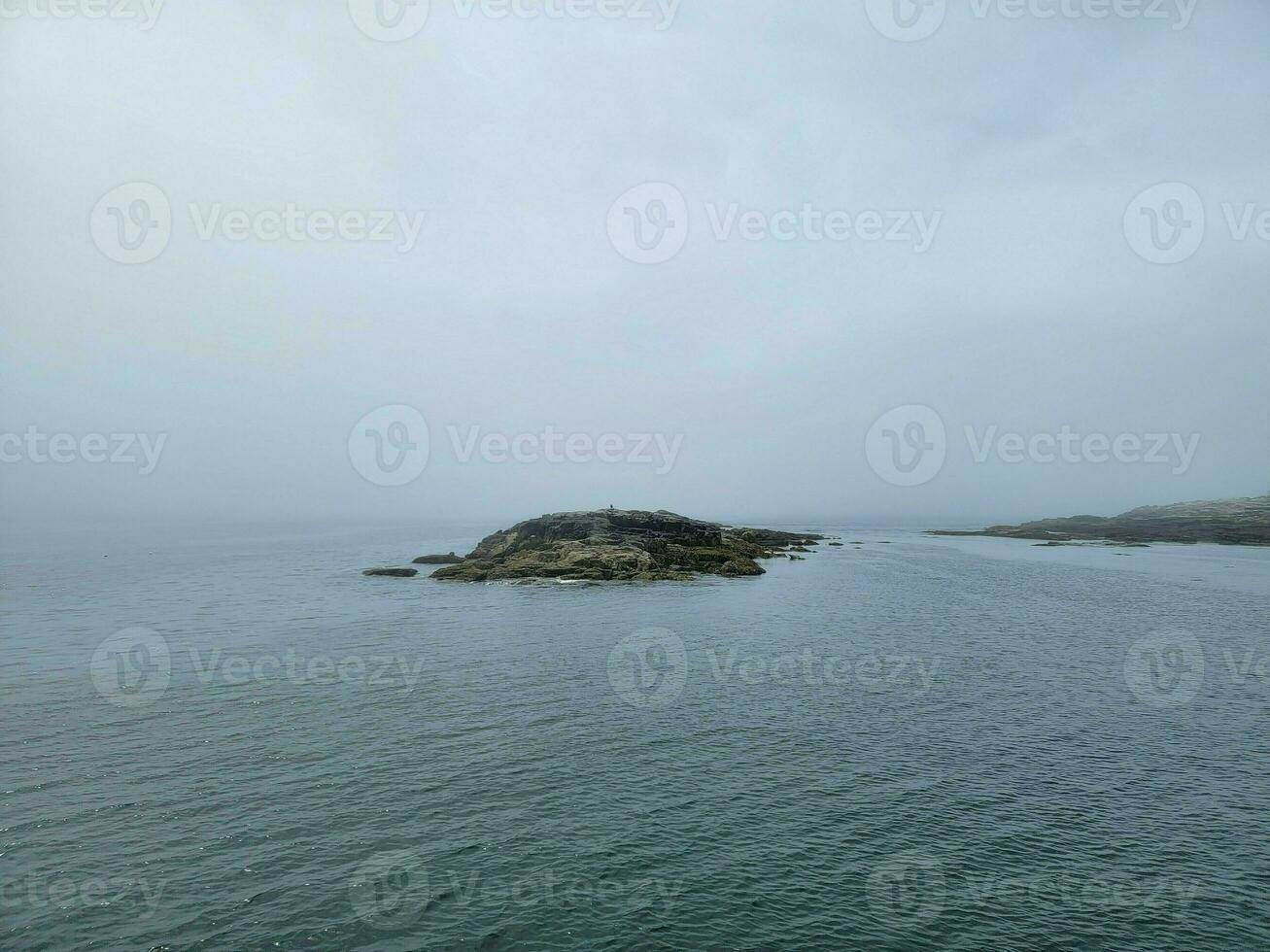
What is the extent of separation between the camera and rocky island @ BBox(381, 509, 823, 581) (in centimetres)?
8488

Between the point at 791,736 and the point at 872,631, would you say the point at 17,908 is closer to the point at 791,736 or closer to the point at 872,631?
the point at 791,736

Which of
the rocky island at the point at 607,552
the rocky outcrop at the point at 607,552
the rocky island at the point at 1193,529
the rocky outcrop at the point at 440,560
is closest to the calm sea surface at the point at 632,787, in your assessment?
the rocky outcrop at the point at 607,552

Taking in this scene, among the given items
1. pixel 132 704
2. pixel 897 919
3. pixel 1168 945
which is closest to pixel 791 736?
pixel 897 919

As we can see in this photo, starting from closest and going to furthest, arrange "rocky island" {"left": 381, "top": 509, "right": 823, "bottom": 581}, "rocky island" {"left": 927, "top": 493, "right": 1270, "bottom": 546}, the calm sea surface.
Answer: the calm sea surface
"rocky island" {"left": 381, "top": 509, "right": 823, "bottom": 581}
"rocky island" {"left": 927, "top": 493, "right": 1270, "bottom": 546}

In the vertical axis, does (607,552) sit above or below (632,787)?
above

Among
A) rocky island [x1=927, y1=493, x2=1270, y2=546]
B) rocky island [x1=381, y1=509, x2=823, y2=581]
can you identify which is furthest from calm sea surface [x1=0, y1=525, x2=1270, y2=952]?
rocky island [x1=927, y1=493, x2=1270, y2=546]

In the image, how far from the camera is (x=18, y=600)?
68625 mm

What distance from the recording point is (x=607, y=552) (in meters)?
88.9

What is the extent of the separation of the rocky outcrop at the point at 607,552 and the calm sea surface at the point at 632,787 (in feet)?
104

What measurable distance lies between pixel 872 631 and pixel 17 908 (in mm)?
52795

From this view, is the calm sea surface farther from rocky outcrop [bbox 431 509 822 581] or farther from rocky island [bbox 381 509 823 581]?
rocky island [bbox 381 509 823 581]

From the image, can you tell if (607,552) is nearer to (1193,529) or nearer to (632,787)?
(632,787)

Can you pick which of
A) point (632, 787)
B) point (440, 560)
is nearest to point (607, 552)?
point (440, 560)

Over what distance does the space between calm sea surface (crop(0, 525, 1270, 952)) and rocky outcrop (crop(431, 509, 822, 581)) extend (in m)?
31.6
